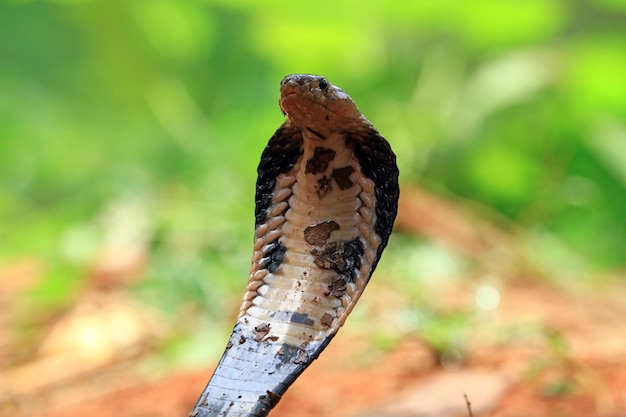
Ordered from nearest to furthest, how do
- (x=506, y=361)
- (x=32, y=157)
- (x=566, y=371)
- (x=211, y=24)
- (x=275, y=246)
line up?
(x=275, y=246)
(x=566, y=371)
(x=506, y=361)
(x=211, y=24)
(x=32, y=157)

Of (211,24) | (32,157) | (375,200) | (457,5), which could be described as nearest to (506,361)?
(375,200)

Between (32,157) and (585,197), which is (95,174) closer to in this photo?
(32,157)

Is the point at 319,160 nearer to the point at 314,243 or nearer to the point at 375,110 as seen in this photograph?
the point at 314,243

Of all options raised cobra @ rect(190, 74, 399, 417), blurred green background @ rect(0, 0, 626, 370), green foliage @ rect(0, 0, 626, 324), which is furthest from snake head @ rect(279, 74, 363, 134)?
green foliage @ rect(0, 0, 626, 324)

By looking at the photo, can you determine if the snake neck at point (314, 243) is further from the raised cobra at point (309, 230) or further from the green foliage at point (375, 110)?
the green foliage at point (375, 110)

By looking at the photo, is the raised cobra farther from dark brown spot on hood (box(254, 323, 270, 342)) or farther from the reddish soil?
the reddish soil

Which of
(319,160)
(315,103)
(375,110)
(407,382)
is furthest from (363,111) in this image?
(315,103)

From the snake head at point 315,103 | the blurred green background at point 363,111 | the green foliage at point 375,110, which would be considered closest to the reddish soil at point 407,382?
the snake head at point 315,103
